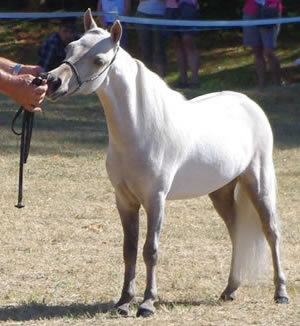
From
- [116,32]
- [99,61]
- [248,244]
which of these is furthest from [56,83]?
[248,244]

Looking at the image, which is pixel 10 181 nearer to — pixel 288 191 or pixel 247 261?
pixel 288 191

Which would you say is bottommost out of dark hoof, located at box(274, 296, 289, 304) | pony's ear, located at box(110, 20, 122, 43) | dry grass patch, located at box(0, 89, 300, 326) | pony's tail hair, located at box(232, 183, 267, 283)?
dry grass patch, located at box(0, 89, 300, 326)

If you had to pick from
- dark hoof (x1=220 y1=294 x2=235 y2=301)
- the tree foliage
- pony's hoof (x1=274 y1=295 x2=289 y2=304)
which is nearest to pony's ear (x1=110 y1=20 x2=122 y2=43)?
dark hoof (x1=220 y1=294 x2=235 y2=301)

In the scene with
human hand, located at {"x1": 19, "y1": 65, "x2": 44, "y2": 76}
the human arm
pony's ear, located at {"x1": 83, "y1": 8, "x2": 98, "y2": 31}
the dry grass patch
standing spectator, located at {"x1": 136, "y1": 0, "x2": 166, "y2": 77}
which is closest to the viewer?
the human arm

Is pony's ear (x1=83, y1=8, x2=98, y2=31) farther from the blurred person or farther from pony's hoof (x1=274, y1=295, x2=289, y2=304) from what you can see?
pony's hoof (x1=274, y1=295, x2=289, y2=304)

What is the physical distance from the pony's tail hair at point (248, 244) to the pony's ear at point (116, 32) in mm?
1557

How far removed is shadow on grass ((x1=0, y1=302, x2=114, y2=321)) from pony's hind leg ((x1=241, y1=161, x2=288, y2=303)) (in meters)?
1.14

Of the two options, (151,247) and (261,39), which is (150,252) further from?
(261,39)

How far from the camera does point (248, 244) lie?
A: 758 cm

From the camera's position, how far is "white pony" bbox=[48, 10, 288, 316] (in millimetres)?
6504

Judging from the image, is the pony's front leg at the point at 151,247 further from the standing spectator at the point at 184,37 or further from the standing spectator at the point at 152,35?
the standing spectator at the point at 152,35

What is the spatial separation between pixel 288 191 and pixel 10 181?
293 cm

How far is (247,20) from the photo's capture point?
59.8 ft

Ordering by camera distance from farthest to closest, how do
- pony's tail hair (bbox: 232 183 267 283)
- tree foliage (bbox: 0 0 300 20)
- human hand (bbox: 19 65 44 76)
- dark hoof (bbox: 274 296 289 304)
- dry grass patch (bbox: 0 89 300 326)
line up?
tree foliage (bbox: 0 0 300 20) < pony's tail hair (bbox: 232 183 267 283) < dark hoof (bbox: 274 296 289 304) < dry grass patch (bbox: 0 89 300 326) < human hand (bbox: 19 65 44 76)
